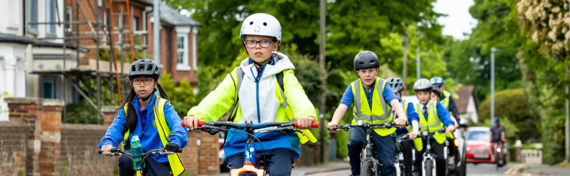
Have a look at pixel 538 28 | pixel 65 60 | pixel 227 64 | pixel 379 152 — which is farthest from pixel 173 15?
pixel 379 152

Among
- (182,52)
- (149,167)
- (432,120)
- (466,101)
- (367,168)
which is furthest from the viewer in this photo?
(466,101)

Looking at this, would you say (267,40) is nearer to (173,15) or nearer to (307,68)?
(307,68)

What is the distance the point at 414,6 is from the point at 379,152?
84.6 ft

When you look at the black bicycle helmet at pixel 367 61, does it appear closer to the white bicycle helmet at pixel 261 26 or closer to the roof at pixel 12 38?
the white bicycle helmet at pixel 261 26

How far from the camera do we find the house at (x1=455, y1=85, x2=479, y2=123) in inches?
3691

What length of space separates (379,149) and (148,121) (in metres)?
3.63

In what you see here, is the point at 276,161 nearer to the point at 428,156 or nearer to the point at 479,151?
the point at 428,156

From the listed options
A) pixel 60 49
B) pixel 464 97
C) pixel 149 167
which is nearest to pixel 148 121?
pixel 149 167

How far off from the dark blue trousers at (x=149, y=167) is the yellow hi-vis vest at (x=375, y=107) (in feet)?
11.4

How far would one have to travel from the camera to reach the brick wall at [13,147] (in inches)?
486

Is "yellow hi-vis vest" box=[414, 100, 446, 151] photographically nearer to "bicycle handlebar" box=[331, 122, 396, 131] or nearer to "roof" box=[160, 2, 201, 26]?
"bicycle handlebar" box=[331, 122, 396, 131]

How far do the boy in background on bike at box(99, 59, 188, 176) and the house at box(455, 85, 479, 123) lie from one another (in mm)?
87442

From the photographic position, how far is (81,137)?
15.5m

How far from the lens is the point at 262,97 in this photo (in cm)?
624
